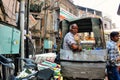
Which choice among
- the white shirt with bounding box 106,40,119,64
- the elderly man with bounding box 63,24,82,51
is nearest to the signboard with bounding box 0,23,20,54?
the elderly man with bounding box 63,24,82,51

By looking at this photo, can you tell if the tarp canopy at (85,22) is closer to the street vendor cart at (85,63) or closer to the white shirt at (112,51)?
the street vendor cart at (85,63)

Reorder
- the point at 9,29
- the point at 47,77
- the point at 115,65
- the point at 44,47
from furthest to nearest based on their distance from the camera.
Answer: the point at 44,47 → the point at 9,29 → the point at 115,65 → the point at 47,77

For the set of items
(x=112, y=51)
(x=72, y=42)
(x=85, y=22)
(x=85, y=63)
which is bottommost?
(x=85, y=63)

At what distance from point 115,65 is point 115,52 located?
11.3 inches

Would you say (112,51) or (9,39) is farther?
(9,39)

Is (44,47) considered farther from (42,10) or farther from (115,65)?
(115,65)

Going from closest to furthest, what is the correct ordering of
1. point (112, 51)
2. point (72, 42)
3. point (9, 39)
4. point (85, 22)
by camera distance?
point (112, 51), point (72, 42), point (85, 22), point (9, 39)

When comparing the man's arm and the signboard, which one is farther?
the signboard

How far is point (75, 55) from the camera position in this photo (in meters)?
5.71

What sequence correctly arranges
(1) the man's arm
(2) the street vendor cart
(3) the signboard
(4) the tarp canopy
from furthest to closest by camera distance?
(3) the signboard, (4) the tarp canopy, (1) the man's arm, (2) the street vendor cart

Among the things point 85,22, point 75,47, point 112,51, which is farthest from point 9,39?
point 112,51

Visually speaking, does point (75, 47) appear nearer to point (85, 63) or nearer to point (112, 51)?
point (85, 63)

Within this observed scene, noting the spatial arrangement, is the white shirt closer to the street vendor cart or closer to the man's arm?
the street vendor cart

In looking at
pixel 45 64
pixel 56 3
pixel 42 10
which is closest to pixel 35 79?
pixel 45 64
